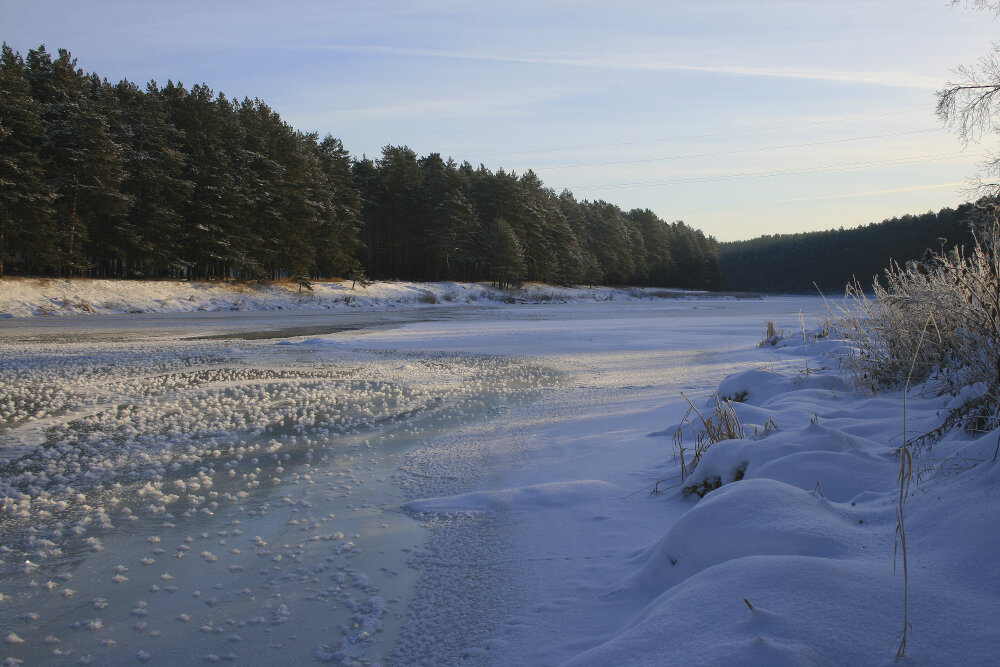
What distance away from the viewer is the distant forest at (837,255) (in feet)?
Answer: 296

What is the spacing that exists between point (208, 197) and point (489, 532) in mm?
35314

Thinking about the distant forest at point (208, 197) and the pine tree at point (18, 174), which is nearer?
the pine tree at point (18, 174)

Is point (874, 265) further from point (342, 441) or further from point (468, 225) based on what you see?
point (342, 441)

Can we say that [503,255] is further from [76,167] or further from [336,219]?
[76,167]

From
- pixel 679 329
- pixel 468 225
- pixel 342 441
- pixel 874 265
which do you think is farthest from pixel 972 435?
pixel 874 265

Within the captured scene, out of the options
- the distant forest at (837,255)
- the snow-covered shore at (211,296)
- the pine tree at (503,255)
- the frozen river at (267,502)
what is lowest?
the frozen river at (267,502)

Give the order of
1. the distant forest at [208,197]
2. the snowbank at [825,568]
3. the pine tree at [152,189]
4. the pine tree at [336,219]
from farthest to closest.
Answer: the pine tree at [336,219] < the pine tree at [152,189] < the distant forest at [208,197] < the snowbank at [825,568]

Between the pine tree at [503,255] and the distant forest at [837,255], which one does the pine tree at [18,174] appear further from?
the distant forest at [837,255]

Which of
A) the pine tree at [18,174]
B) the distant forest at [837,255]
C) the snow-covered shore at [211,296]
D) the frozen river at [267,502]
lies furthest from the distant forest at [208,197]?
the distant forest at [837,255]

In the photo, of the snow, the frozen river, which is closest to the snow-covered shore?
the frozen river

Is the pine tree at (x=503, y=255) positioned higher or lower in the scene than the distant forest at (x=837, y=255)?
lower

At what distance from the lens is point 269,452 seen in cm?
550

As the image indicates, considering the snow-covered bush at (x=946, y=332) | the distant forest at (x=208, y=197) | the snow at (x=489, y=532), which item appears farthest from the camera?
the distant forest at (x=208, y=197)

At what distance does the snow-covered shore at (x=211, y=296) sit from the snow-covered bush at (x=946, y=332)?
1159 inches
